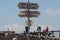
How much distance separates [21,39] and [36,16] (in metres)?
4.32

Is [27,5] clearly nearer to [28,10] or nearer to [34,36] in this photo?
[28,10]

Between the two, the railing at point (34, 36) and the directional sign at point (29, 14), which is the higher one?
the directional sign at point (29, 14)

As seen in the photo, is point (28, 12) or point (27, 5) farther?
point (28, 12)

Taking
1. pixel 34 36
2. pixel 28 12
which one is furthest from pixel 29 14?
pixel 34 36

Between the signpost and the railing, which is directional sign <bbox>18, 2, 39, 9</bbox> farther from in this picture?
the railing

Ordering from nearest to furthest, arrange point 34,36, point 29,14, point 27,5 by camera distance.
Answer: point 27,5, point 29,14, point 34,36

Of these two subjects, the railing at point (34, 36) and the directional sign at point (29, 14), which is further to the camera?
the railing at point (34, 36)

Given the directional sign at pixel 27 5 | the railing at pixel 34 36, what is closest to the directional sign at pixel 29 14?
the directional sign at pixel 27 5

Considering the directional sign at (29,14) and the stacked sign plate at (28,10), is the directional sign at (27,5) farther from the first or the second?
the directional sign at (29,14)

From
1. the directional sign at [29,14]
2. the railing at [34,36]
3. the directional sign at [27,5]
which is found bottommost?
the railing at [34,36]

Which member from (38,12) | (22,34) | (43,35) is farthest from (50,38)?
(38,12)

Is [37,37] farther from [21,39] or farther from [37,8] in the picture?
[37,8]

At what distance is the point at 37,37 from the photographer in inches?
1080

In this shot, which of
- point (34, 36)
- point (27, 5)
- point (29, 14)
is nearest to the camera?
point (27, 5)
